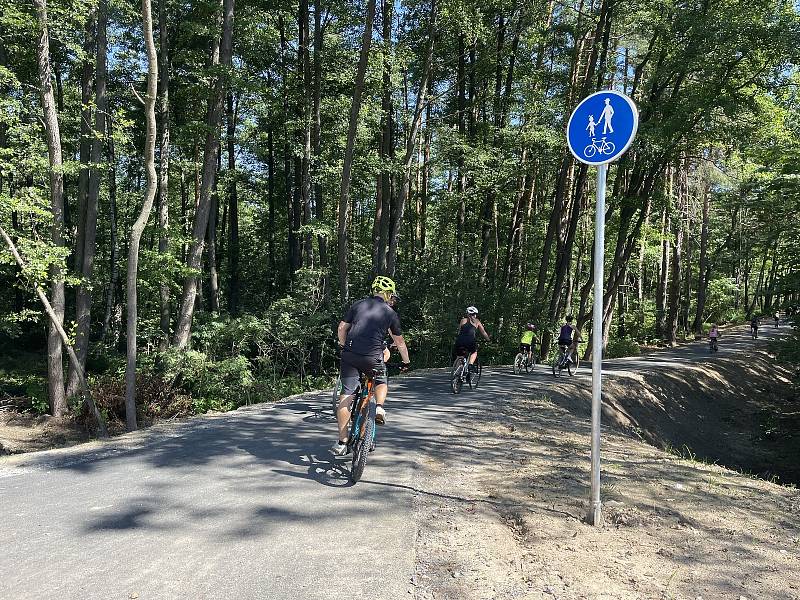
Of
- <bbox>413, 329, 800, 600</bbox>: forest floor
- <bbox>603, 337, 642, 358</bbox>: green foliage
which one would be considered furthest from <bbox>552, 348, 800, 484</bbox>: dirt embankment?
<bbox>413, 329, 800, 600</bbox>: forest floor

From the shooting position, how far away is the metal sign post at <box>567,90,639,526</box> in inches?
170

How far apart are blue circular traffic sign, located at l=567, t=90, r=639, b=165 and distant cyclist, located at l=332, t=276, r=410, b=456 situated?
2.38 meters

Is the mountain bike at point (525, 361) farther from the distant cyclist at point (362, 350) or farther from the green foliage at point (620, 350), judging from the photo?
the green foliage at point (620, 350)

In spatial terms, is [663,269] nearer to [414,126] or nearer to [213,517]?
[414,126]

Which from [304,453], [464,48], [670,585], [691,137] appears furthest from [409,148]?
[670,585]

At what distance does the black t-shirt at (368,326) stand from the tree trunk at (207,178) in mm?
10689

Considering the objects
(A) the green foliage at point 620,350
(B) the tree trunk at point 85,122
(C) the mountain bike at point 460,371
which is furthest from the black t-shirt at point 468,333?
(A) the green foliage at point 620,350

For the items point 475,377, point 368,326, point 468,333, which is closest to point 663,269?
point 475,377

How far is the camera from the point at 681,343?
34.4 m

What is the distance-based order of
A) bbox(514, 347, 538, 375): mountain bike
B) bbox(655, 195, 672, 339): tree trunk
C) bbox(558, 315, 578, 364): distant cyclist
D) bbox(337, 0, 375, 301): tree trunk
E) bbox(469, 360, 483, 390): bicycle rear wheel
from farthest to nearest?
bbox(655, 195, 672, 339): tree trunk → bbox(514, 347, 538, 375): mountain bike → bbox(337, 0, 375, 301): tree trunk → bbox(558, 315, 578, 364): distant cyclist → bbox(469, 360, 483, 390): bicycle rear wheel

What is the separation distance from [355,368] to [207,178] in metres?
11.9

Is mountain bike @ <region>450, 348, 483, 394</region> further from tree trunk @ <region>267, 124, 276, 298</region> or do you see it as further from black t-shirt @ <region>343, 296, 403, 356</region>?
tree trunk @ <region>267, 124, 276, 298</region>

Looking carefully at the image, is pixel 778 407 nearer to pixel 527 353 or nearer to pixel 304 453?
pixel 527 353

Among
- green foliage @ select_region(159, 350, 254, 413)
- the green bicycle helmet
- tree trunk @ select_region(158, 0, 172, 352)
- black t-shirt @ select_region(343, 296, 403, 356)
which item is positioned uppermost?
tree trunk @ select_region(158, 0, 172, 352)
